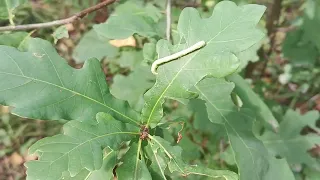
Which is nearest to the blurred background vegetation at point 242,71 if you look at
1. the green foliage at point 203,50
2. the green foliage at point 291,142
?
the green foliage at point 291,142

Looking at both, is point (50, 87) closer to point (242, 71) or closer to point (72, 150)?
point (72, 150)

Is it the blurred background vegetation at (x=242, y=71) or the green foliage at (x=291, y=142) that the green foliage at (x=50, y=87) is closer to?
the blurred background vegetation at (x=242, y=71)

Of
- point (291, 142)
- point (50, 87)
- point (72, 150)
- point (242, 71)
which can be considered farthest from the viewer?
point (242, 71)

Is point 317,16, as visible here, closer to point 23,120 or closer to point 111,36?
point 111,36

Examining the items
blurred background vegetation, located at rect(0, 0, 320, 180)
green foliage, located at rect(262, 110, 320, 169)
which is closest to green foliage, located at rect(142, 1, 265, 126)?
blurred background vegetation, located at rect(0, 0, 320, 180)

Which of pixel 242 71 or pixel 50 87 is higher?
pixel 50 87

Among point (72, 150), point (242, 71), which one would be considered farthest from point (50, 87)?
point (242, 71)

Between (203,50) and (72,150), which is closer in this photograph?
(72,150)

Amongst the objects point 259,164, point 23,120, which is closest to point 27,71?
point 259,164
